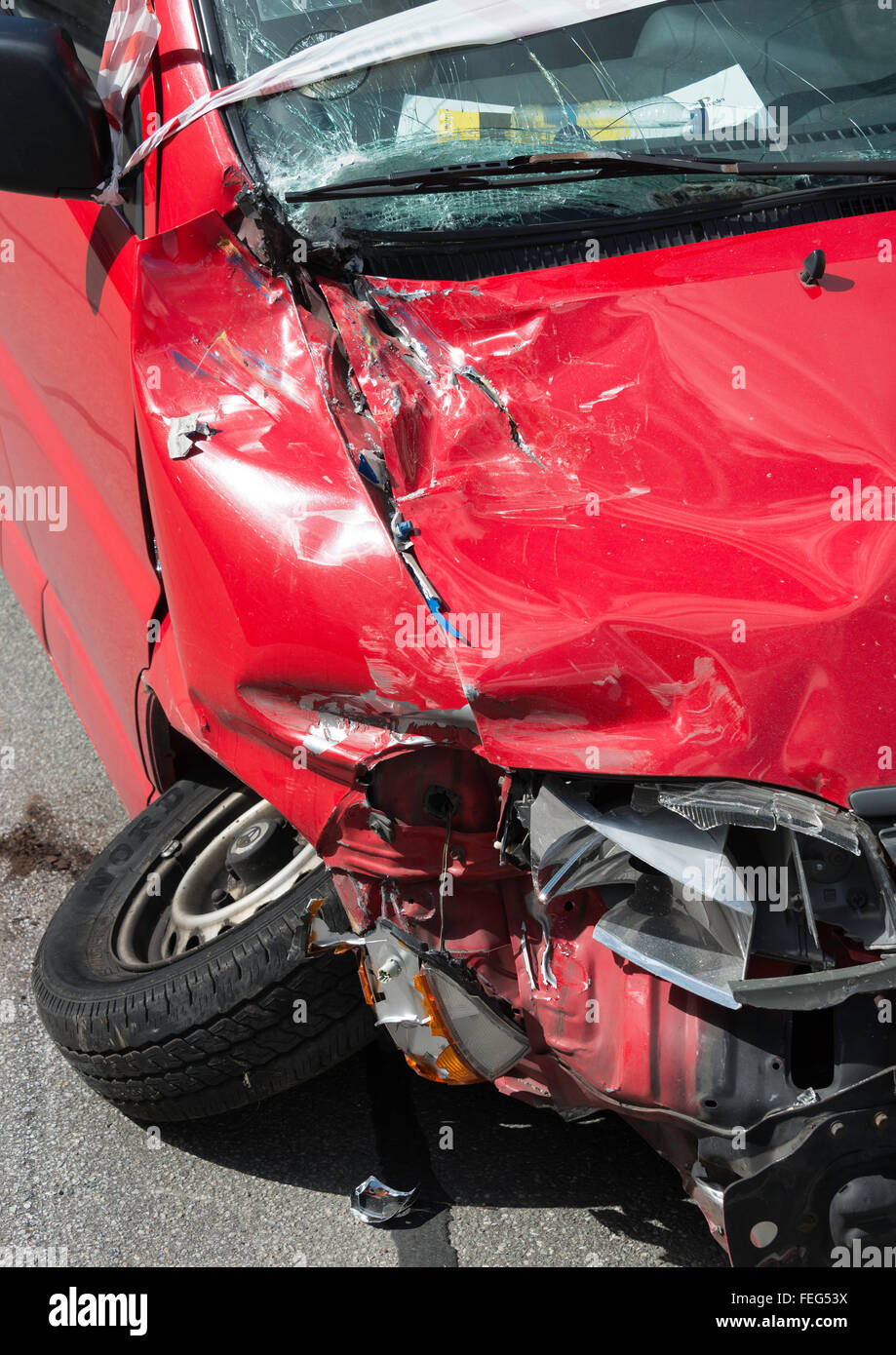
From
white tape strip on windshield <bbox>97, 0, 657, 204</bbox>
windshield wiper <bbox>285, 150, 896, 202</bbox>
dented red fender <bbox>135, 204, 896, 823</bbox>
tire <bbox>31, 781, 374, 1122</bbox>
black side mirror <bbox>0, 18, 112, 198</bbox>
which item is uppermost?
white tape strip on windshield <bbox>97, 0, 657, 204</bbox>

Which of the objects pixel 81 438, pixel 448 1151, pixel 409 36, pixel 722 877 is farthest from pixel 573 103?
pixel 448 1151

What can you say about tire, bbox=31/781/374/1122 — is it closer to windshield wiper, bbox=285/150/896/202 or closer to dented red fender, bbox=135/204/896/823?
dented red fender, bbox=135/204/896/823

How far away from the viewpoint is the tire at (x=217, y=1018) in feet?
8.12

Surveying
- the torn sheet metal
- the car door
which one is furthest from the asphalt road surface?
the torn sheet metal

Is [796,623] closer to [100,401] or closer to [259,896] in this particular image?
[259,896]

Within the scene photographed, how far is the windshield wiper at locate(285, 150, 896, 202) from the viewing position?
2.28m

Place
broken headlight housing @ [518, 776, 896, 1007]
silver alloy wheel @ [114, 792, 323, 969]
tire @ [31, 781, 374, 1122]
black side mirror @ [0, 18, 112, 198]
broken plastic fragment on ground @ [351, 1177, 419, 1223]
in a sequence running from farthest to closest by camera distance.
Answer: silver alloy wheel @ [114, 792, 323, 969] < broken plastic fragment on ground @ [351, 1177, 419, 1223] < tire @ [31, 781, 374, 1122] < black side mirror @ [0, 18, 112, 198] < broken headlight housing @ [518, 776, 896, 1007]

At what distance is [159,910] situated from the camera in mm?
3021

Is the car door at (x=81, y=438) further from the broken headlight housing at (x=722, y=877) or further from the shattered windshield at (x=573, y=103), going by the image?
the broken headlight housing at (x=722, y=877)

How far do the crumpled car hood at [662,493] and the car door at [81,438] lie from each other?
630 millimetres

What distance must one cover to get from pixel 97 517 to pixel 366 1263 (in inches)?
67.1

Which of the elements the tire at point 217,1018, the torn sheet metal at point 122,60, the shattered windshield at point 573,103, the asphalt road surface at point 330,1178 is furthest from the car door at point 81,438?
the asphalt road surface at point 330,1178

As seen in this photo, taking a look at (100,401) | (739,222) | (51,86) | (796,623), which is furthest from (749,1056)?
(51,86)

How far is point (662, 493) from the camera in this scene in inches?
77.0
